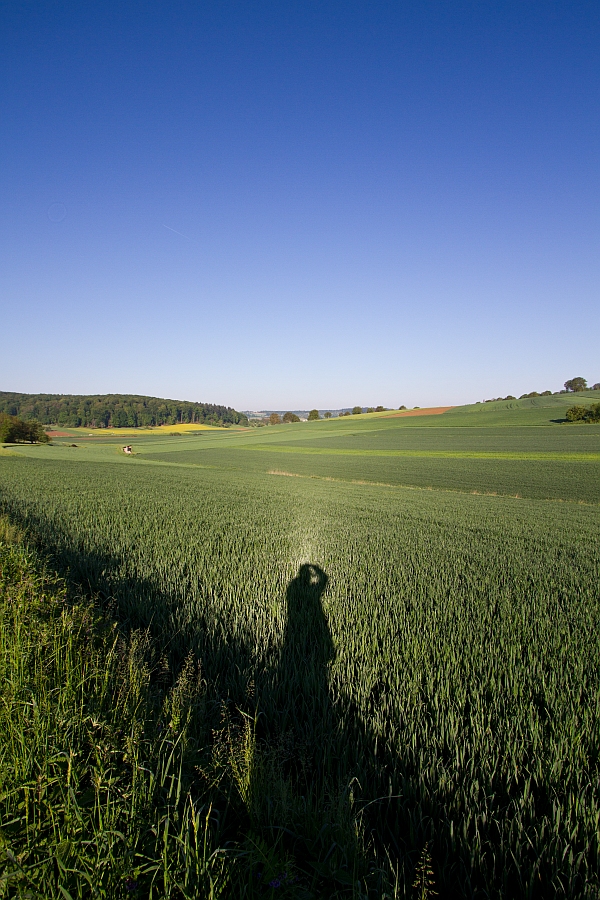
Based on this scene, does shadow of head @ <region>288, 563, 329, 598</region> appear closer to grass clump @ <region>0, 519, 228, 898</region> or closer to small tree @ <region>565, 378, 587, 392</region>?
grass clump @ <region>0, 519, 228, 898</region>

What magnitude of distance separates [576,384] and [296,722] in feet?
501

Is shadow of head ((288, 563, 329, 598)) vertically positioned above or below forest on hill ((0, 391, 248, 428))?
below

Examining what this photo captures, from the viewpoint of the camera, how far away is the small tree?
12674 cm

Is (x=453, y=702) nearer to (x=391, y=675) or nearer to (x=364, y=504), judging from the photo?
(x=391, y=675)

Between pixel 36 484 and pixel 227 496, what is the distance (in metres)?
9.77

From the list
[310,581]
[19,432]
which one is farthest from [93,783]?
[19,432]

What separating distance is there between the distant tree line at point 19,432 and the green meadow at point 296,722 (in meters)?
78.7

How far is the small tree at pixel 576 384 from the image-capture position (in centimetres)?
12674

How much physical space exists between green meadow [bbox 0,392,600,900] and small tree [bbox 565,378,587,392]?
143 m

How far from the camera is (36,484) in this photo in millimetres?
20844

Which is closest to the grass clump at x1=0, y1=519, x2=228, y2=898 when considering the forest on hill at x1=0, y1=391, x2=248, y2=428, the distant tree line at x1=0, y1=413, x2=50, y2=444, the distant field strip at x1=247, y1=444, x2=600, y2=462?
the distant field strip at x1=247, y1=444, x2=600, y2=462

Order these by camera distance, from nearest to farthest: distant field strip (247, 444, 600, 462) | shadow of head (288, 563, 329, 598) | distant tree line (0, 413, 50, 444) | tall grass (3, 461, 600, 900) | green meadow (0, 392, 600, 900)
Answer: green meadow (0, 392, 600, 900) → tall grass (3, 461, 600, 900) → shadow of head (288, 563, 329, 598) → distant field strip (247, 444, 600, 462) → distant tree line (0, 413, 50, 444)

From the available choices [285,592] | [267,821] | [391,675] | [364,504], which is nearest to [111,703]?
[267,821]

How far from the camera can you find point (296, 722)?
3.46 m
